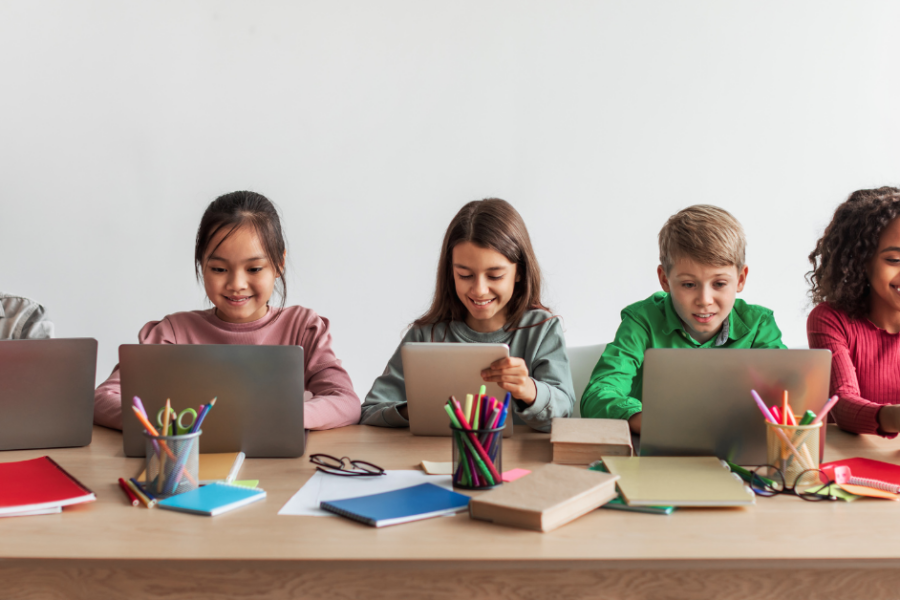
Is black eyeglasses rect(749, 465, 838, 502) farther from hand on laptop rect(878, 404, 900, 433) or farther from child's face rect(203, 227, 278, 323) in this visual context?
child's face rect(203, 227, 278, 323)

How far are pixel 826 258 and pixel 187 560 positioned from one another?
1.67 m

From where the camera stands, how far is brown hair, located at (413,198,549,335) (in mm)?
1597

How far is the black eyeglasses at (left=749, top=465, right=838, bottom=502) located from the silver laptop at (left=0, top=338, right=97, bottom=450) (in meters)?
1.07

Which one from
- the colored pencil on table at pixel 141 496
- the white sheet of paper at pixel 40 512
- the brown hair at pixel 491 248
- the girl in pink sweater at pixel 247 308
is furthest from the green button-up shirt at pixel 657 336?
the white sheet of paper at pixel 40 512

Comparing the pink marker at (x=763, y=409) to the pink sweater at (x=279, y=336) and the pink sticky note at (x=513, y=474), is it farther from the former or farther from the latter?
the pink sweater at (x=279, y=336)

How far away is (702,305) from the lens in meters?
1.53

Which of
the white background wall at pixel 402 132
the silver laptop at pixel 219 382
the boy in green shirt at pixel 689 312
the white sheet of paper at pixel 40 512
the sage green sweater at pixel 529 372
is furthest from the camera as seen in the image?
the white background wall at pixel 402 132

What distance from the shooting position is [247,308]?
1626mm

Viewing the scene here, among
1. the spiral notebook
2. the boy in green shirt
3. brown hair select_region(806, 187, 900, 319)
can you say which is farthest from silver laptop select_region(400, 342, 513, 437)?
brown hair select_region(806, 187, 900, 319)

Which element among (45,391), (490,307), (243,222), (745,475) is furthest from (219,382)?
(745,475)

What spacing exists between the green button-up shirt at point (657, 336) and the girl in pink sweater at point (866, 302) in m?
0.14

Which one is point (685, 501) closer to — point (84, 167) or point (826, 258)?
point (826, 258)

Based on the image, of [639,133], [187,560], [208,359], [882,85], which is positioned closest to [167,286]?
[208,359]

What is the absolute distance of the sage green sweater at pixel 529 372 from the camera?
4.49 feet
